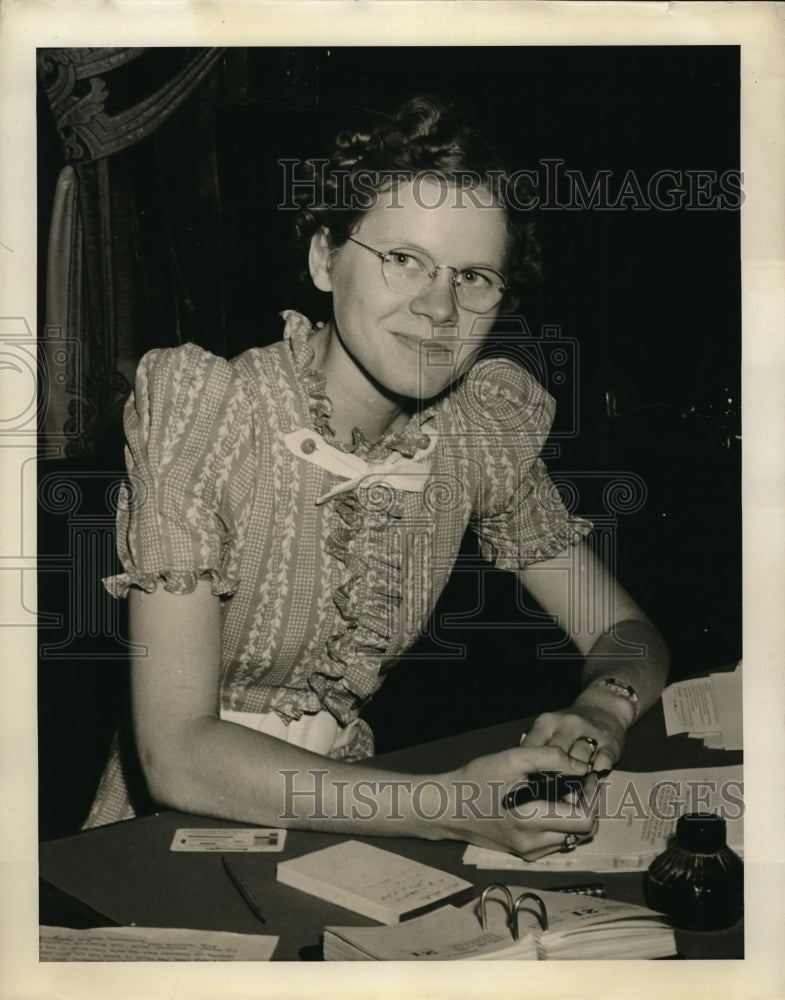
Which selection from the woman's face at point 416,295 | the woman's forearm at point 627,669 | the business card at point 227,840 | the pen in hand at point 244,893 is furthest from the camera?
the woman's forearm at point 627,669

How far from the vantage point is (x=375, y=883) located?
Result: 2.01 metres

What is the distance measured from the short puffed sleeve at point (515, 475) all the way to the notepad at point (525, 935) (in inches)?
26.5

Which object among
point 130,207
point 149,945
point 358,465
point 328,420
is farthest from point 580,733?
point 130,207

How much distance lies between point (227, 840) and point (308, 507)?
0.65 meters

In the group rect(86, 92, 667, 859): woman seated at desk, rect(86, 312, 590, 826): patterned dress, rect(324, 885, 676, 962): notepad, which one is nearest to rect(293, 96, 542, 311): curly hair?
rect(86, 92, 667, 859): woman seated at desk

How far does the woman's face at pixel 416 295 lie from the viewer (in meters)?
2.19

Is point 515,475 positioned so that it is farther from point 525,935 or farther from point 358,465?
point 525,935

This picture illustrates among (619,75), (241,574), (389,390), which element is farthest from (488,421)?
(619,75)

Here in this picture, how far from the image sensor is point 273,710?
2.25 metres

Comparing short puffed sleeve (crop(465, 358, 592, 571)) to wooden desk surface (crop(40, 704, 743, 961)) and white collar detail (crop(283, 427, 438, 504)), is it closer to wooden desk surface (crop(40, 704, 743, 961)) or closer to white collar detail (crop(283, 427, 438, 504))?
white collar detail (crop(283, 427, 438, 504))

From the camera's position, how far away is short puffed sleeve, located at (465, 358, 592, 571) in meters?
2.23

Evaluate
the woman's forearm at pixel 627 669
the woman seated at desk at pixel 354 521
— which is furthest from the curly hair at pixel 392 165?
the woman's forearm at pixel 627 669

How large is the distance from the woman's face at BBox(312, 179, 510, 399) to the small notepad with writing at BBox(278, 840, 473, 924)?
3.06 feet

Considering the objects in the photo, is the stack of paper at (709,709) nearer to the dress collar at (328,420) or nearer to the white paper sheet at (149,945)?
the dress collar at (328,420)
